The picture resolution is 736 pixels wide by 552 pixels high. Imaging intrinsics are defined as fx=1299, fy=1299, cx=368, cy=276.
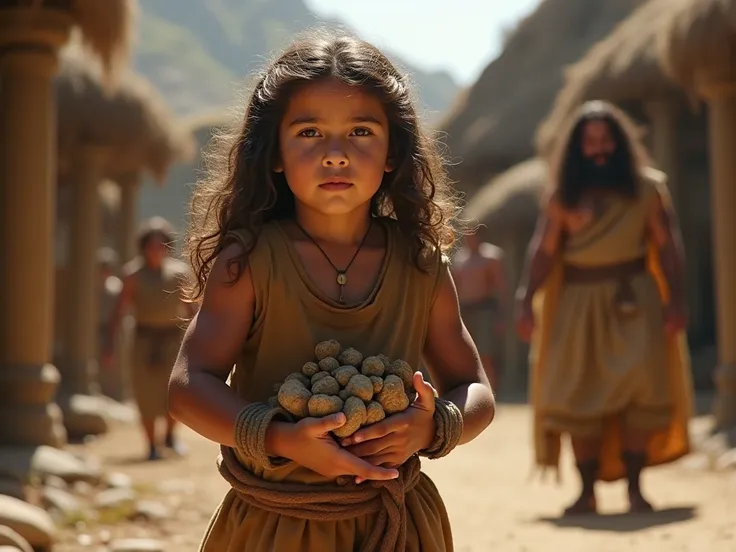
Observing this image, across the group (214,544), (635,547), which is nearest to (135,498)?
(635,547)

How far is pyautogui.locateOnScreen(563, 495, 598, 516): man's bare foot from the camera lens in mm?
6238

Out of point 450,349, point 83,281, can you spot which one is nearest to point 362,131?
point 450,349

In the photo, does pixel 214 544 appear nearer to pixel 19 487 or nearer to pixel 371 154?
pixel 371 154

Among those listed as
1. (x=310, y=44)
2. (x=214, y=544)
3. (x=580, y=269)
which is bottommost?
(x=214, y=544)

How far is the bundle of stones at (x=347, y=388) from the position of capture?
8.04 ft

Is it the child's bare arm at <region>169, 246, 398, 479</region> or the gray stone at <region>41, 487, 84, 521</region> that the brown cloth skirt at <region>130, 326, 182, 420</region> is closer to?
the gray stone at <region>41, 487, 84, 521</region>

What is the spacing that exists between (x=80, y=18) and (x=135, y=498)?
2.81 metres

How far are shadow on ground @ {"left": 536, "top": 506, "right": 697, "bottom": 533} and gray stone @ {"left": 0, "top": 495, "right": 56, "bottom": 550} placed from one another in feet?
7.34

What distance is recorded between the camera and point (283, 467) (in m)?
2.59

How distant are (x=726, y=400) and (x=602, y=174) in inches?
127

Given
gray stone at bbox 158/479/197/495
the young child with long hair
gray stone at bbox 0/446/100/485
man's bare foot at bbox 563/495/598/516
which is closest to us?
the young child with long hair

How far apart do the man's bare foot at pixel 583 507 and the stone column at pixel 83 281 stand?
6.32 metres

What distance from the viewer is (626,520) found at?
5855 mm

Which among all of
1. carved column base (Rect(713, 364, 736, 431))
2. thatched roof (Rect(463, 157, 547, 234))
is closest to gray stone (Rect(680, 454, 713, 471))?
carved column base (Rect(713, 364, 736, 431))
